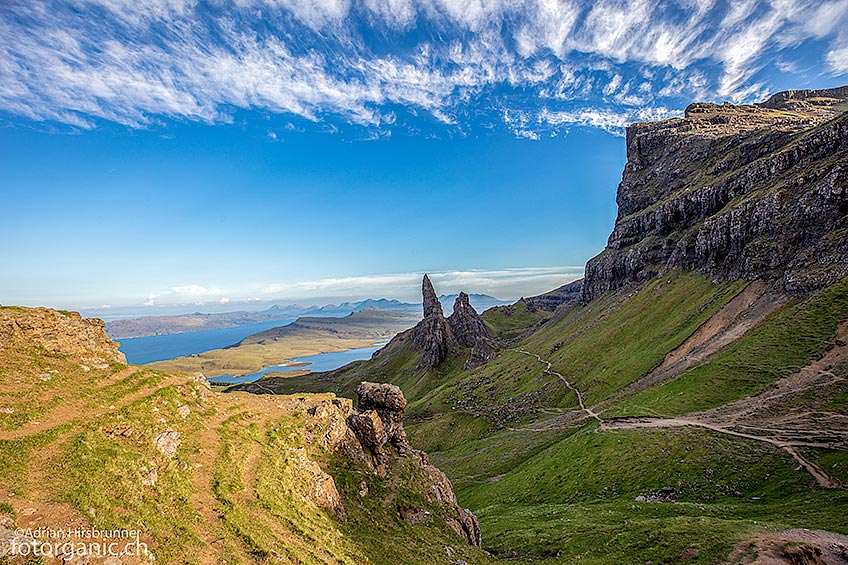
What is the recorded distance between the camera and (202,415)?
Answer: 31.4 m

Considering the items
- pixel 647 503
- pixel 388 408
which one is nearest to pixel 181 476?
pixel 388 408

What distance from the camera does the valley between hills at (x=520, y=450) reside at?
21.8 metres

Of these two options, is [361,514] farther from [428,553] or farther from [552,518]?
[552,518]

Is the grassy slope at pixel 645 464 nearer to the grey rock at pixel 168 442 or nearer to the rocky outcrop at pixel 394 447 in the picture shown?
the rocky outcrop at pixel 394 447

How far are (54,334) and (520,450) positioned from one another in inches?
3402

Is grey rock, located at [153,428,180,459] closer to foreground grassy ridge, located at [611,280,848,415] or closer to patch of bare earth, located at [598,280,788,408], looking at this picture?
foreground grassy ridge, located at [611,280,848,415]

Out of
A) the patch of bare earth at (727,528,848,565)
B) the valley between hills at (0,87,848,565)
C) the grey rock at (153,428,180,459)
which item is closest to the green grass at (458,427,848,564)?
the valley between hills at (0,87,848,565)

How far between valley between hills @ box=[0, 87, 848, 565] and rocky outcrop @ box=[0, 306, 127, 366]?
17cm

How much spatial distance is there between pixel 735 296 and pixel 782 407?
59323mm

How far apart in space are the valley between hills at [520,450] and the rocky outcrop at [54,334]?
17 centimetres

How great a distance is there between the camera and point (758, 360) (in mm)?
73625

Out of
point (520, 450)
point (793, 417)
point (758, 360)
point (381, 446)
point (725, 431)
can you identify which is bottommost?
point (520, 450)

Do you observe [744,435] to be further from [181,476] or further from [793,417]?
[181,476]

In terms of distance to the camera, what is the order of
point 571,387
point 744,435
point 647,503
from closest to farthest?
1. point 647,503
2. point 744,435
3. point 571,387
